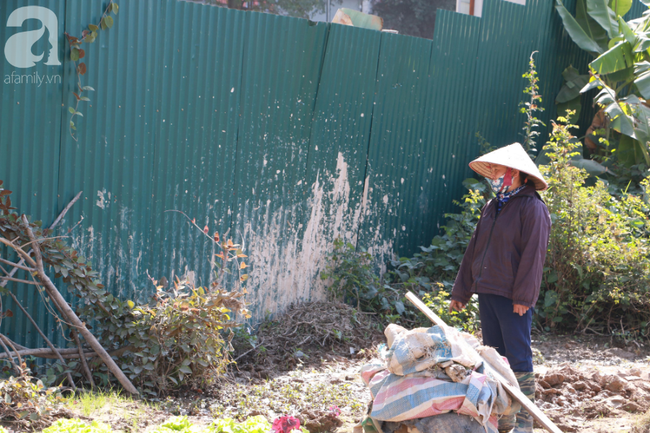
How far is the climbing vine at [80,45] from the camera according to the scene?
432cm

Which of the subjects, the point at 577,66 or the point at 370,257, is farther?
the point at 577,66

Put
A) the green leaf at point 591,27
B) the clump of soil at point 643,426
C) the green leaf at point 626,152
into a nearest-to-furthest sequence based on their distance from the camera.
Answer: the clump of soil at point 643,426 < the green leaf at point 626,152 < the green leaf at point 591,27

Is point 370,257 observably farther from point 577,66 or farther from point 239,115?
point 577,66

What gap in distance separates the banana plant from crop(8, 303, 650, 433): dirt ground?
3.26 metres

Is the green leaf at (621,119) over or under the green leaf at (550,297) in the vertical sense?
over

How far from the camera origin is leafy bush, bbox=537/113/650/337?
6.08 m

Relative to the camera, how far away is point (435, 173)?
7.35 metres

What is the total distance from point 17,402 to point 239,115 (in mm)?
3186

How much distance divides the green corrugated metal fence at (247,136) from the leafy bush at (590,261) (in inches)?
61.9

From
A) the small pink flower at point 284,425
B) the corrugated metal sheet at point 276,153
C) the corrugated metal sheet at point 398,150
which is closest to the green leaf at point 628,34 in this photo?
the corrugated metal sheet at point 398,150

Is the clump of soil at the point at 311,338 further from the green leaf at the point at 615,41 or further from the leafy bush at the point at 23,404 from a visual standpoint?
the green leaf at the point at 615,41

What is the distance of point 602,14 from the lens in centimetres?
862

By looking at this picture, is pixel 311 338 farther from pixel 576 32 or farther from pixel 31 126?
pixel 576 32

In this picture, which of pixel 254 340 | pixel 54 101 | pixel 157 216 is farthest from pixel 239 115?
pixel 254 340
